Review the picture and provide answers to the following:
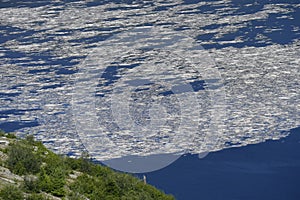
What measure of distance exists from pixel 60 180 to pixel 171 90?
79.9ft

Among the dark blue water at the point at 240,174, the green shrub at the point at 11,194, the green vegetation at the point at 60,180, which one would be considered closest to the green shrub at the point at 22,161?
the green vegetation at the point at 60,180

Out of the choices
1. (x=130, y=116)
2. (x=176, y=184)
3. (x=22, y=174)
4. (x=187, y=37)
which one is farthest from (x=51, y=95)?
(x=22, y=174)

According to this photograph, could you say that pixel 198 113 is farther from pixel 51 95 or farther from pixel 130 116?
pixel 51 95

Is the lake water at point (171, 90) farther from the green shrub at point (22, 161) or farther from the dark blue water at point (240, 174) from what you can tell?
the green shrub at point (22, 161)

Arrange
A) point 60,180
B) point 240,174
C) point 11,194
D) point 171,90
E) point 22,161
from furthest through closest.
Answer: point 171,90, point 240,174, point 22,161, point 60,180, point 11,194

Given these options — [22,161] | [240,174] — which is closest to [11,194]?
[22,161]

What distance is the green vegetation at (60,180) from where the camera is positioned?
10.4 meters

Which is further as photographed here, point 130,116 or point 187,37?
point 187,37

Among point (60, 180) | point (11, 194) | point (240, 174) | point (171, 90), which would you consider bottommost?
point (240, 174)

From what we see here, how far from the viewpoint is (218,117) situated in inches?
1248

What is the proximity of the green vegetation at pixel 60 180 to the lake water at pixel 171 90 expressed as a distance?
13.4 m

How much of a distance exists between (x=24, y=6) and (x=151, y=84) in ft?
86.9

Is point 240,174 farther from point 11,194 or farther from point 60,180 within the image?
point 11,194

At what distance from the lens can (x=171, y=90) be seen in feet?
116
